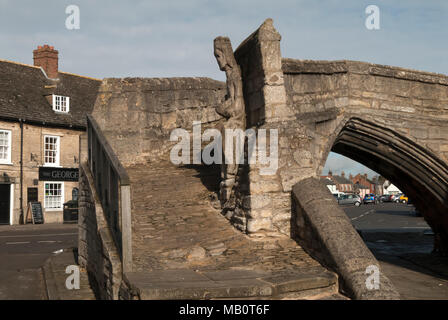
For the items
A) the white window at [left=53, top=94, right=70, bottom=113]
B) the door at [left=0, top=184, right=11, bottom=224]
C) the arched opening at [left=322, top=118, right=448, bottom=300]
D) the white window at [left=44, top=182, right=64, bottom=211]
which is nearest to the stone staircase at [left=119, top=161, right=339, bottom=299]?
the arched opening at [left=322, top=118, right=448, bottom=300]

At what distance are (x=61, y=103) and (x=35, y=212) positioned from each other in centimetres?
621

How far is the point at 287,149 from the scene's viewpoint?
679cm

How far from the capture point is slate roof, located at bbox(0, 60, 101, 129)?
23.4 metres

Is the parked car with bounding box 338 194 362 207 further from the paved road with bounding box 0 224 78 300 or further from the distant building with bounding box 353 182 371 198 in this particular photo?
the distant building with bounding box 353 182 371 198

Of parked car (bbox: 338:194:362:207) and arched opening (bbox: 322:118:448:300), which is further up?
arched opening (bbox: 322:118:448:300)

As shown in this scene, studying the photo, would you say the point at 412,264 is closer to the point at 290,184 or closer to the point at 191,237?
the point at 290,184

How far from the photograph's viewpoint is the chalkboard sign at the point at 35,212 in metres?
22.9

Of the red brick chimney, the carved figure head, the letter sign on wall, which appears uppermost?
the red brick chimney

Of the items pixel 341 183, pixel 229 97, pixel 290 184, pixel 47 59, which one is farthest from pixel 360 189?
pixel 290 184

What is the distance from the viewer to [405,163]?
8.48 meters

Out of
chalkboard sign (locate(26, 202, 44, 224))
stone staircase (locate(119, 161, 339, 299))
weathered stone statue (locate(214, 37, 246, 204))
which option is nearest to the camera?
stone staircase (locate(119, 161, 339, 299))

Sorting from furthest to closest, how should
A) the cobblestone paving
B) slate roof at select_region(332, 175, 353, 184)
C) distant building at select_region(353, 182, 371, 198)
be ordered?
distant building at select_region(353, 182, 371, 198), slate roof at select_region(332, 175, 353, 184), the cobblestone paving

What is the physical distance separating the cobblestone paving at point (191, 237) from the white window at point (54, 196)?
54.3 ft

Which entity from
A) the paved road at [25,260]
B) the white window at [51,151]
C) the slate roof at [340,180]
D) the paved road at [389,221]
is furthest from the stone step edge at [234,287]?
the slate roof at [340,180]
